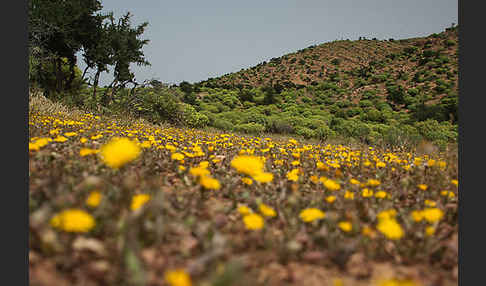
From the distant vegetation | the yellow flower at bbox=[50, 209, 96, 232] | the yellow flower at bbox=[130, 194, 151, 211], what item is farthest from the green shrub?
the yellow flower at bbox=[50, 209, 96, 232]

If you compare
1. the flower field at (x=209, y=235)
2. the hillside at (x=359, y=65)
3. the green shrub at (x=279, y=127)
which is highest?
the hillside at (x=359, y=65)

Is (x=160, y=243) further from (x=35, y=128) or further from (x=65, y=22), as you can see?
(x=65, y=22)

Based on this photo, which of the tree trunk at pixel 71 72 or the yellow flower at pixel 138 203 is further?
the tree trunk at pixel 71 72

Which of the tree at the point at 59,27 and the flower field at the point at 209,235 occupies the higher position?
the tree at the point at 59,27

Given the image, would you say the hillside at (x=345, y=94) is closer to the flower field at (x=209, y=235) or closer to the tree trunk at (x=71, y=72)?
the tree trunk at (x=71, y=72)

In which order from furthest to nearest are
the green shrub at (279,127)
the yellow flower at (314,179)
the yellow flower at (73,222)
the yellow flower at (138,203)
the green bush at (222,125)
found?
the green bush at (222,125) → the green shrub at (279,127) → the yellow flower at (314,179) → the yellow flower at (138,203) → the yellow flower at (73,222)

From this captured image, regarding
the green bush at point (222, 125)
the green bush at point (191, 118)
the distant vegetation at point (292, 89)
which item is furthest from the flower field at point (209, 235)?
the green bush at point (222, 125)

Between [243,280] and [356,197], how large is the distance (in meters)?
1.47

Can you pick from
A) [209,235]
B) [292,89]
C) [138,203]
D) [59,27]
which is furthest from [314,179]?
[292,89]

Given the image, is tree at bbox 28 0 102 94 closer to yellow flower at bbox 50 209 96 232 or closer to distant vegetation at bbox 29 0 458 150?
distant vegetation at bbox 29 0 458 150

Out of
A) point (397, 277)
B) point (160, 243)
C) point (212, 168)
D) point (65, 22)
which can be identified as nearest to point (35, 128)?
point (212, 168)

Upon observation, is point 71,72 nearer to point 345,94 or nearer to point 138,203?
point 138,203

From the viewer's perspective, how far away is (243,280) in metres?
1.00

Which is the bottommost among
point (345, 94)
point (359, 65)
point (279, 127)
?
point (279, 127)
